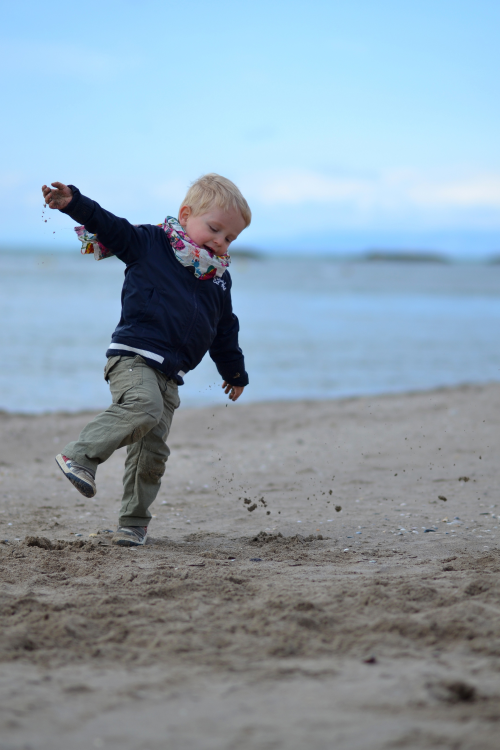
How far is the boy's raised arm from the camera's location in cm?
354

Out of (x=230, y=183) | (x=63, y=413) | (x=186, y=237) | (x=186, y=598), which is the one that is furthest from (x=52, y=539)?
(x=63, y=413)

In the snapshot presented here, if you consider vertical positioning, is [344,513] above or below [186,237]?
below

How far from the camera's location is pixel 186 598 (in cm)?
278

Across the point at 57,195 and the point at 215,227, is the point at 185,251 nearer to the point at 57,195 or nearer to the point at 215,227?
the point at 215,227

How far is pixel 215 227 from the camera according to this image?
3.83 meters

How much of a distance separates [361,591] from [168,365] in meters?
1.50

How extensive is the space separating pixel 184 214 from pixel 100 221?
1.61ft

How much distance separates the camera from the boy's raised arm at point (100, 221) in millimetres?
3545

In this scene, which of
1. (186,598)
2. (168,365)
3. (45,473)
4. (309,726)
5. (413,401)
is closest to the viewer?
(309,726)

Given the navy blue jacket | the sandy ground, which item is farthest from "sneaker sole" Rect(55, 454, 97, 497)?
the navy blue jacket

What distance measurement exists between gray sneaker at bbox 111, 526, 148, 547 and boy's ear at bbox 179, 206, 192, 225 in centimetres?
→ 163

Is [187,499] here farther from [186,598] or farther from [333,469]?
[186,598]

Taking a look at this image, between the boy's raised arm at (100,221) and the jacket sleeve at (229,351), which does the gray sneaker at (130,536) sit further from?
the boy's raised arm at (100,221)

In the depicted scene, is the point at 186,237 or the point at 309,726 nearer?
the point at 309,726
